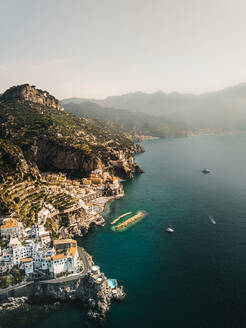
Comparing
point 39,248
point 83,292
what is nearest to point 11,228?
point 39,248

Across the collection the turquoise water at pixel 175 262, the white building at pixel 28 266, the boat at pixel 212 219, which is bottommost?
the turquoise water at pixel 175 262

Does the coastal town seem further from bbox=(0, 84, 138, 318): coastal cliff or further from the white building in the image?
bbox=(0, 84, 138, 318): coastal cliff

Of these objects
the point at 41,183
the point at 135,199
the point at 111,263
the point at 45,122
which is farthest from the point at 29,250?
the point at 45,122

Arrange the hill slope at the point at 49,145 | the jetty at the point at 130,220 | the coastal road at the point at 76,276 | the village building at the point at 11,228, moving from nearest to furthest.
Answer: the coastal road at the point at 76,276 < the village building at the point at 11,228 < the jetty at the point at 130,220 < the hill slope at the point at 49,145

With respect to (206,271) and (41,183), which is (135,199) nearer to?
(41,183)

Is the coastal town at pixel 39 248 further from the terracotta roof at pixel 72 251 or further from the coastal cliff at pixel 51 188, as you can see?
the coastal cliff at pixel 51 188

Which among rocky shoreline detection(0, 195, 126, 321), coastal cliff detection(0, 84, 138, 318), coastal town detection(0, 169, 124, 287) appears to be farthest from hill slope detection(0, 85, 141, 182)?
rocky shoreline detection(0, 195, 126, 321)

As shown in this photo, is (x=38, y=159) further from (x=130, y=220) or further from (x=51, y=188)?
(x=130, y=220)

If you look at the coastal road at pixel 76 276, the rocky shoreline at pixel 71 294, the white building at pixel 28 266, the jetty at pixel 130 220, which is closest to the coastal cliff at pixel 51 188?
the rocky shoreline at pixel 71 294

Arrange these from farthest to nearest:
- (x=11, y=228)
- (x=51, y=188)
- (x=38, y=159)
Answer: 1. (x=38, y=159)
2. (x=51, y=188)
3. (x=11, y=228)
